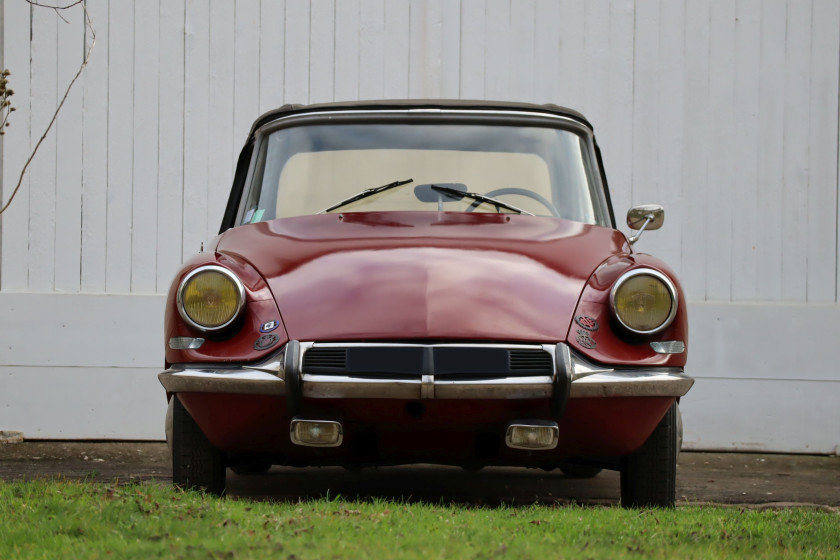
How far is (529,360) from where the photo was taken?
3273mm

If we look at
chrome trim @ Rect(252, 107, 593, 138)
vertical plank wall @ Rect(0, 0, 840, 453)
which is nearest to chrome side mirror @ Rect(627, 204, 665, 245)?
chrome trim @ Rect(252, 107, 593, 138)

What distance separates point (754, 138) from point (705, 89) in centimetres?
48

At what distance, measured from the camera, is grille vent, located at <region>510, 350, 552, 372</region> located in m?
3.26

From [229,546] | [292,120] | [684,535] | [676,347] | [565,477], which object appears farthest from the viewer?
[565,477]

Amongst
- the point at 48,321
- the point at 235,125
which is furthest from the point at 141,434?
the point at 235,125

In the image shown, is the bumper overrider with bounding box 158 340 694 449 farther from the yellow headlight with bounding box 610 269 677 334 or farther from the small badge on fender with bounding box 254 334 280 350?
the yellow headlight with bounding box 610 269 677 334

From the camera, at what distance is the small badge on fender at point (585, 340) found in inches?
132

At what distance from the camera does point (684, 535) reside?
10.1 ft

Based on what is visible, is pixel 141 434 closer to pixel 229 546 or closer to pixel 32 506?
pixel 32 506

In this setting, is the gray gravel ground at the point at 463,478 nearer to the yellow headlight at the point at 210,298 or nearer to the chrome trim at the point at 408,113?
the yellow headlight at the point at 210,298

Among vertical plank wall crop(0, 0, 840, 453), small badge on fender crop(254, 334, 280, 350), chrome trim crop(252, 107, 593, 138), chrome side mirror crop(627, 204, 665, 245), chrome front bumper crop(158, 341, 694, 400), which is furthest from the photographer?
vertical plank wall crop(0, 0, 840, 453)

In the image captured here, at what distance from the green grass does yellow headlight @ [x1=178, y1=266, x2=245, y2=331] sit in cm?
60

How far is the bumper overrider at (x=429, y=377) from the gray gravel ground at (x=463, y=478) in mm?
1040

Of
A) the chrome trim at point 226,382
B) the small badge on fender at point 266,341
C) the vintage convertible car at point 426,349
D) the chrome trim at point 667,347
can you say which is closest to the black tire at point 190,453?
the vintage convertible car at point 426,349
